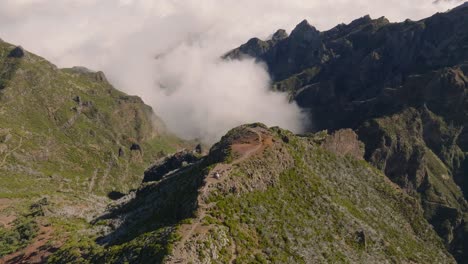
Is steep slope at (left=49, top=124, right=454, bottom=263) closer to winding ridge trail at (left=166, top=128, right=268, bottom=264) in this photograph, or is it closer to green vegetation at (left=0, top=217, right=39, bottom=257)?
winding ridge trail at (left=166, top=128, right=268, bottom=264)

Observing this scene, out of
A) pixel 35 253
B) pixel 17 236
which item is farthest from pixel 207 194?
pixel 17 236

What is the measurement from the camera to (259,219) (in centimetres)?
12081

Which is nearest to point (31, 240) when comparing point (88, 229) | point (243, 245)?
point (88, 229)

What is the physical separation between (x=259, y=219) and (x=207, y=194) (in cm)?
1425

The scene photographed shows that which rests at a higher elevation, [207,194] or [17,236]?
[207,194]

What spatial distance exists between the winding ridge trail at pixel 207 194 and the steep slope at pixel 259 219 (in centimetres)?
23

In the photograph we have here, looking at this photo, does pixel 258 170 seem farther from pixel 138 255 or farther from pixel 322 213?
pixel 138 255

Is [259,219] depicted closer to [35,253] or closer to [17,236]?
[35,253]

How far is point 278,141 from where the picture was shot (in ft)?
534

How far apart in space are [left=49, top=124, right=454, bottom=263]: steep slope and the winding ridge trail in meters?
0.23

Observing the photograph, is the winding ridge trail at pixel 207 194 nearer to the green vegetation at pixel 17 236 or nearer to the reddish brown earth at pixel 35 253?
the reddish brown earth at pixel 35 253

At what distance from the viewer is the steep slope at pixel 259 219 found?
10400 centimetres

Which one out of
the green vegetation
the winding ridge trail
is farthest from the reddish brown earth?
the winding ridge trail

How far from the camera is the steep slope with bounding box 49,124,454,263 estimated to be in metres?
104
